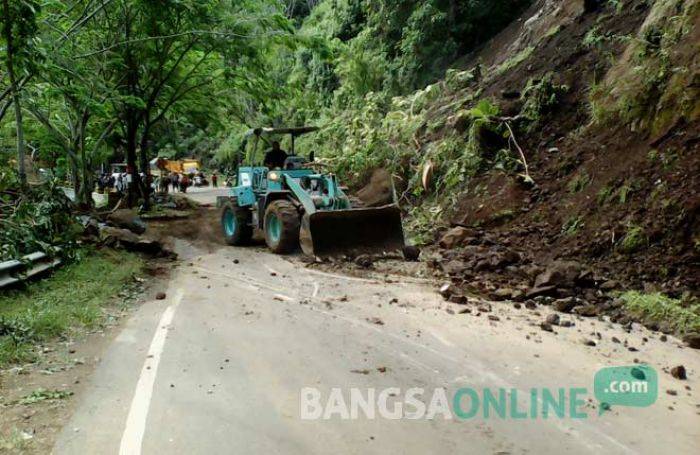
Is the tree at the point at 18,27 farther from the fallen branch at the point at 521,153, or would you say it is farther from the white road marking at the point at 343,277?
the fallen branch at the point at 521,153

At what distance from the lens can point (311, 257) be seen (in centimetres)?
1117

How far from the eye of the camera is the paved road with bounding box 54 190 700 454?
12.9 ft

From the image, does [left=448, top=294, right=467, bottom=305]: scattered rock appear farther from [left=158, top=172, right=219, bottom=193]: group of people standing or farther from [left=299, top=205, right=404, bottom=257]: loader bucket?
[left=158, top=172, right=219, bottom=193]: group of people standing

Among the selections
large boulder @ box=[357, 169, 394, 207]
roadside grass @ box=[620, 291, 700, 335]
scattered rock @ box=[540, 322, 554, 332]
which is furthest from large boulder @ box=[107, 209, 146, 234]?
roadside grass @ box=[620, 291, 700, 335]

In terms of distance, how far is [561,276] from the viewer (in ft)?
26.4

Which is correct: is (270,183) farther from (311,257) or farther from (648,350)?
(648,350)

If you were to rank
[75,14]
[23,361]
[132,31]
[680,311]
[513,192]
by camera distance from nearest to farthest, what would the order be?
[23,361] → [680,311] → [513,192] → [75,14] → [132,31]

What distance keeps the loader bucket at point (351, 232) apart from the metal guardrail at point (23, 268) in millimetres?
4588

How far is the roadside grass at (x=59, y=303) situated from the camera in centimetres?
610

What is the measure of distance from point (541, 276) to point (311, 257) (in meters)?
4.62

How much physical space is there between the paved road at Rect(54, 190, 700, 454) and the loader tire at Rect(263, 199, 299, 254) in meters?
3.26

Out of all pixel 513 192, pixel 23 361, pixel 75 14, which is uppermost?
pixel 75 14

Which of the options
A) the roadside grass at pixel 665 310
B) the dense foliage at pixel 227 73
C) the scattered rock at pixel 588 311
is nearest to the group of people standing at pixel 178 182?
the dense foliage at pixel 227 73

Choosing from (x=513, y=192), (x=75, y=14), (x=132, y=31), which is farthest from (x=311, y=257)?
(x=132, y=31)
